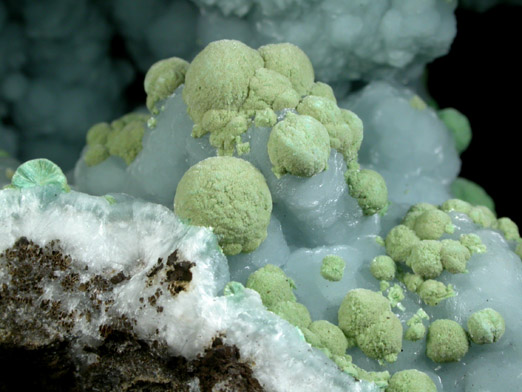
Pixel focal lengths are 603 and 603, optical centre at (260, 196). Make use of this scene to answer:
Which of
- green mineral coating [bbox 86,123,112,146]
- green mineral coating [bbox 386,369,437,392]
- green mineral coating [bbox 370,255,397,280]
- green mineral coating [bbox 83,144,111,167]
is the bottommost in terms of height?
green mineral coating [bbox 386,369,437,392]

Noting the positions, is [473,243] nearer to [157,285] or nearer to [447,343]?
[447,343]

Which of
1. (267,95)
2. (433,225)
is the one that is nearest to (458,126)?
(433,225)

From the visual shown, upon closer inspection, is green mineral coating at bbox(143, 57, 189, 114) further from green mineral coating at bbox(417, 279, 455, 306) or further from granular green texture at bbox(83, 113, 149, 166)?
green mineral coating at bbox(417, 279, 455, 306)

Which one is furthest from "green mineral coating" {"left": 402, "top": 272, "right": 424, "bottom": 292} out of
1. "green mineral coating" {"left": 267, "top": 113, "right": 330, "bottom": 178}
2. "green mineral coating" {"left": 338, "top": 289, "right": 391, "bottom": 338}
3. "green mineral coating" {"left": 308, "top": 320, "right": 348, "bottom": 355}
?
"green mineral coating" {"left": 267, "top": 113, "right": 330, "bottom": 178}

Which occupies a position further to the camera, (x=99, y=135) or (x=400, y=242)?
(x=99, y=135)

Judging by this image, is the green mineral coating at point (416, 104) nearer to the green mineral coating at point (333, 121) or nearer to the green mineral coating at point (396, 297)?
the green mineral coating at point (333, 121)

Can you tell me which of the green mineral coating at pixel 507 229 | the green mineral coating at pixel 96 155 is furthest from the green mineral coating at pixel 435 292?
the green mineral coating at pixel 96 155

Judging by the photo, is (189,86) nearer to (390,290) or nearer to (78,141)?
(390,290)
